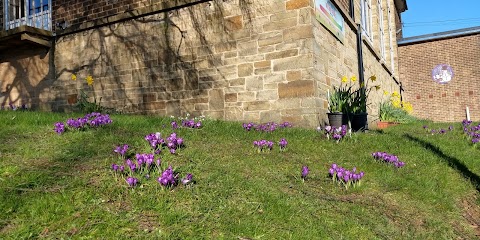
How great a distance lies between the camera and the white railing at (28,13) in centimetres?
1165

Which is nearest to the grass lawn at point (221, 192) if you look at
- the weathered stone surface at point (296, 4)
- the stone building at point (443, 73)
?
the weathered stone surface at point (296, 4)

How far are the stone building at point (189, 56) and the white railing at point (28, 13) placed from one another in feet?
0.16

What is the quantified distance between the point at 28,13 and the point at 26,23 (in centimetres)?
33

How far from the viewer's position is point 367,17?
14.6 meters

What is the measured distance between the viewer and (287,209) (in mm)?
3248

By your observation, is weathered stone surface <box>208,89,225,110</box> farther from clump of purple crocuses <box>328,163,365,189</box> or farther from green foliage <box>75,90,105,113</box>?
clump of purple crocuses <box>328,163,365,189</box>

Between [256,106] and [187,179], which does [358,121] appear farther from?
[187,179]

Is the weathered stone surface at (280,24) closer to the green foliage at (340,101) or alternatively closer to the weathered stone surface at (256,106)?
the weathered stone surface at (256,106)

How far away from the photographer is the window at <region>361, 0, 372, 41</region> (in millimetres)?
13711

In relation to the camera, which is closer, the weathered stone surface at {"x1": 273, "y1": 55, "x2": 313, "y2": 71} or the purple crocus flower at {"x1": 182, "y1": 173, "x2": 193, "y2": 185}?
the purple crocus flower at {"x1": 182, "y1": 173, "x2": 193, "y2": 185}

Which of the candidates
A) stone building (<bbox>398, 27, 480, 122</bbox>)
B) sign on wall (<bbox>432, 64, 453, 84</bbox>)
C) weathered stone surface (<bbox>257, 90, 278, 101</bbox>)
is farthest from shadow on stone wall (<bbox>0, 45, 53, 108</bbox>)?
sign on wall (<bbox>432, 64, 453, 84</bbox>)

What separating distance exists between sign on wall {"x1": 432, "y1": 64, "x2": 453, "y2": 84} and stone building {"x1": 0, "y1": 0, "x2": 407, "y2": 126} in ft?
33.8

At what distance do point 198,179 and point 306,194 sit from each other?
1.01 meters

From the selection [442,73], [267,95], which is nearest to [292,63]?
[267,95]
